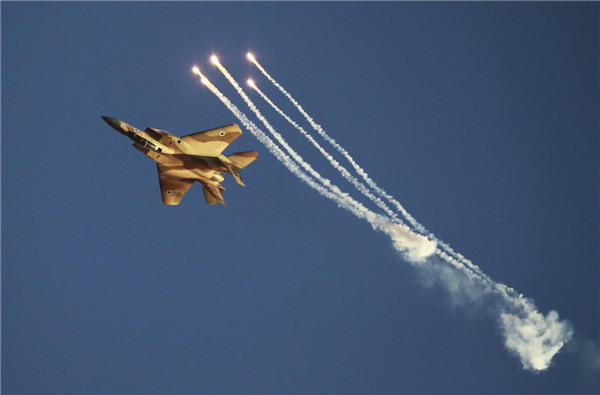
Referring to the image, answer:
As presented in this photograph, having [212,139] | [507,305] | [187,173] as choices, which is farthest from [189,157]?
[507,305]

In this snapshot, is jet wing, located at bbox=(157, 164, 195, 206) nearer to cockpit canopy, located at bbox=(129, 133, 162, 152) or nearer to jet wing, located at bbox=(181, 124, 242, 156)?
jet wing, located at bbox=(181, 124, 242, 156)

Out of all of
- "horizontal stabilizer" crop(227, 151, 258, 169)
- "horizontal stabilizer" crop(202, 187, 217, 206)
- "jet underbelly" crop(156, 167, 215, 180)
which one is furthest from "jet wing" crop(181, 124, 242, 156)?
"horizontal stabilizer" crop(202, 187, 217, 206)

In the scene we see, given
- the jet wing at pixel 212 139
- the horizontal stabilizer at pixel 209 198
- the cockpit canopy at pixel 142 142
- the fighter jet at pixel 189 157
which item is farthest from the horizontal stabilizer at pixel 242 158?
the cockpit canopy at pixel 142 142

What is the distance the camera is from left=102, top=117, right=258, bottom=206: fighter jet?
162 ft

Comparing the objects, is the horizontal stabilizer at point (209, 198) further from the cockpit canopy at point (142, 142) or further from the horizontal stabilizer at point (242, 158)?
the cockpit canopy at point (142, 142)

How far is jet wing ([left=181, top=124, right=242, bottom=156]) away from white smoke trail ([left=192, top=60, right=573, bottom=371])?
2.40m

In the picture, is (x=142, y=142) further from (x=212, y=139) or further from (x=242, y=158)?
(x=242, y=158)

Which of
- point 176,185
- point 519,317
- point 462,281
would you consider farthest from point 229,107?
point 519,317

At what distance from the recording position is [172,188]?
52.0 metres

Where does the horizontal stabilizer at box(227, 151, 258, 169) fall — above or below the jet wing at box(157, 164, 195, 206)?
above

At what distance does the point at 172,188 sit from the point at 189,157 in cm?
307

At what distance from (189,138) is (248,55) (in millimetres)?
8161

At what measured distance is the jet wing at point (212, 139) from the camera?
52.2m

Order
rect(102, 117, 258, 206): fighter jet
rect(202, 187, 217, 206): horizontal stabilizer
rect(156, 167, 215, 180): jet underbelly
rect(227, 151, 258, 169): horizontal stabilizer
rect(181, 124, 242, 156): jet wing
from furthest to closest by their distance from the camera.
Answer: rect(202, 187, 217, 206): horizontal stabilizer < rect(181, 124, 242, 156): jet wing < rect(227, 151, 258, 169): horizontal stabilizer < rect(156, 167, 215, 180): jet underbelly < rect(102, 117, 258, 206): fighter jet
